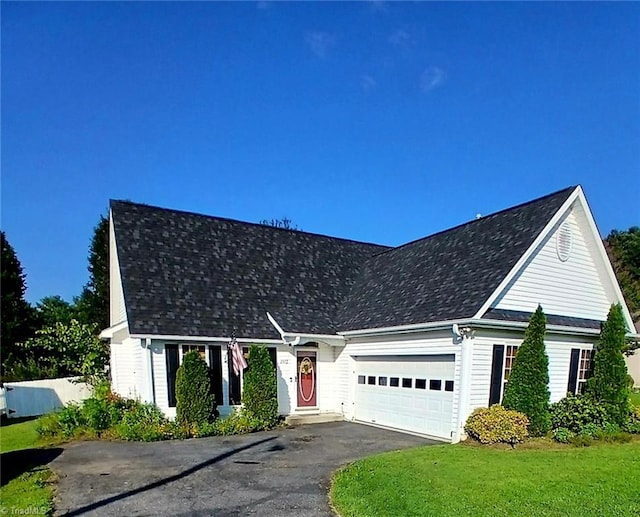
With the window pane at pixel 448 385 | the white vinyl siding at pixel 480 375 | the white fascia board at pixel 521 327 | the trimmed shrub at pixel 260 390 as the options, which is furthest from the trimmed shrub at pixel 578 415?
the trimmed shrub at pixel 260 390

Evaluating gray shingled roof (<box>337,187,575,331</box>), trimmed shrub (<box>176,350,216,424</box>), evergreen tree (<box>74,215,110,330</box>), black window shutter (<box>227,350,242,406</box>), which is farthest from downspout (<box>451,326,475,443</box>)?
evergreen tree (<box>74,215,110,330</box>)

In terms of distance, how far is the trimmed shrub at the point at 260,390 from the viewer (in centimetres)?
1264

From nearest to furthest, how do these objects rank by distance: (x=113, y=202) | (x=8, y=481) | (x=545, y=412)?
(x=8, y=481)
(x=545, y=412)
(x=113, y=202)

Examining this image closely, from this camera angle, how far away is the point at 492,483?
6.88 m

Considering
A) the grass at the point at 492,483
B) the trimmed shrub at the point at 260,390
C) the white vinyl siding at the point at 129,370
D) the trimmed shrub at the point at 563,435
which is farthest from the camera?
the trimmed shrub at the point at 260,390

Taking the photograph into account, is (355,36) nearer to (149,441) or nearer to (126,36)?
(126,36)

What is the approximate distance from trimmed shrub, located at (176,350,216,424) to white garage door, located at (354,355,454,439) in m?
5.15

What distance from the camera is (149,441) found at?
35.9ft

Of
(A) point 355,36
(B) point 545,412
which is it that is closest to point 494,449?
(B) point 545,412

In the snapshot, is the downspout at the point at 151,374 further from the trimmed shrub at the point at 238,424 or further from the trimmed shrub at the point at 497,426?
the trimmed shrub at the point at 497,426

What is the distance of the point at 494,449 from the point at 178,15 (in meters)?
12.2

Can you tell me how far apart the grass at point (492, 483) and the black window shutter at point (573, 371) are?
9.77ft

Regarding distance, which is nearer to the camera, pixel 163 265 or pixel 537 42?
pixel 537 42

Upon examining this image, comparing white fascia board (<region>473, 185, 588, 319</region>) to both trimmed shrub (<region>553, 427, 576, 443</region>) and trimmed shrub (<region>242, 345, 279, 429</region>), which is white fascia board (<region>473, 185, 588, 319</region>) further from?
trimmed shrub (<region>242, 345, 279, 429</region>)
